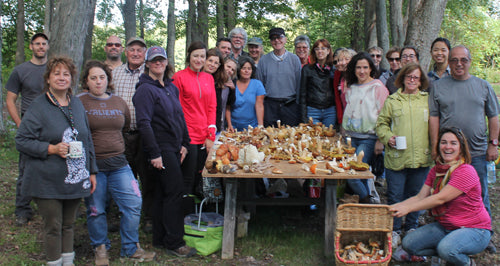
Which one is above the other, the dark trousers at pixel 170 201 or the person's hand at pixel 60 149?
the person's hand at pixel 60 149

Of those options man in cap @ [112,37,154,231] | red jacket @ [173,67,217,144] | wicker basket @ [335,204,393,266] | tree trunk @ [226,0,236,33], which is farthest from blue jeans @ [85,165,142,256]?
tree trunk @ [226,0,236,33]

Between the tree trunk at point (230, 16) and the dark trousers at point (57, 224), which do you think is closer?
the dark trousers at point (57, 224)

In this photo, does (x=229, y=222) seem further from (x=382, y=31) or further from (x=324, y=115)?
(x=382, y=31)

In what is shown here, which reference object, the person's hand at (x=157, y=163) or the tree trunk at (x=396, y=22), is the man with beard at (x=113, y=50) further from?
the tree trunk at (x=396, y=22)

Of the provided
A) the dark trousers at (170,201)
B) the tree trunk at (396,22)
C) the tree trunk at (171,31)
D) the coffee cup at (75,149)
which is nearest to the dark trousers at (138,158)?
the dark trousers at (170,201)

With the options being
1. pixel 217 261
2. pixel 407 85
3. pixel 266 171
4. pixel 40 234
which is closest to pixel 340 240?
pixel 266 171

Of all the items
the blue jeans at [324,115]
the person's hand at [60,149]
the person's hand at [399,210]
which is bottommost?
the person's hand at [399,210]

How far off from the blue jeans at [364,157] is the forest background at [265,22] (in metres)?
3.00

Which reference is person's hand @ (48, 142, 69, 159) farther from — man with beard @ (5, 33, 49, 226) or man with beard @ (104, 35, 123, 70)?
man with beard @ (104, 35, 123, 70)

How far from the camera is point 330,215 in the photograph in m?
4.08

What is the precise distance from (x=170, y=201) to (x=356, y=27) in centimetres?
1406

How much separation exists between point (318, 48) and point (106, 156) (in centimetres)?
319

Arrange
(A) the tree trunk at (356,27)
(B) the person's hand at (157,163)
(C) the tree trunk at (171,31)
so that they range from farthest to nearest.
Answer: (A) the tree trunk at (356,27)
(C) the tree trunk at (171,31)
(B) the person's hand at (157,163)

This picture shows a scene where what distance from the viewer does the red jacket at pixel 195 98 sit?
439cm
